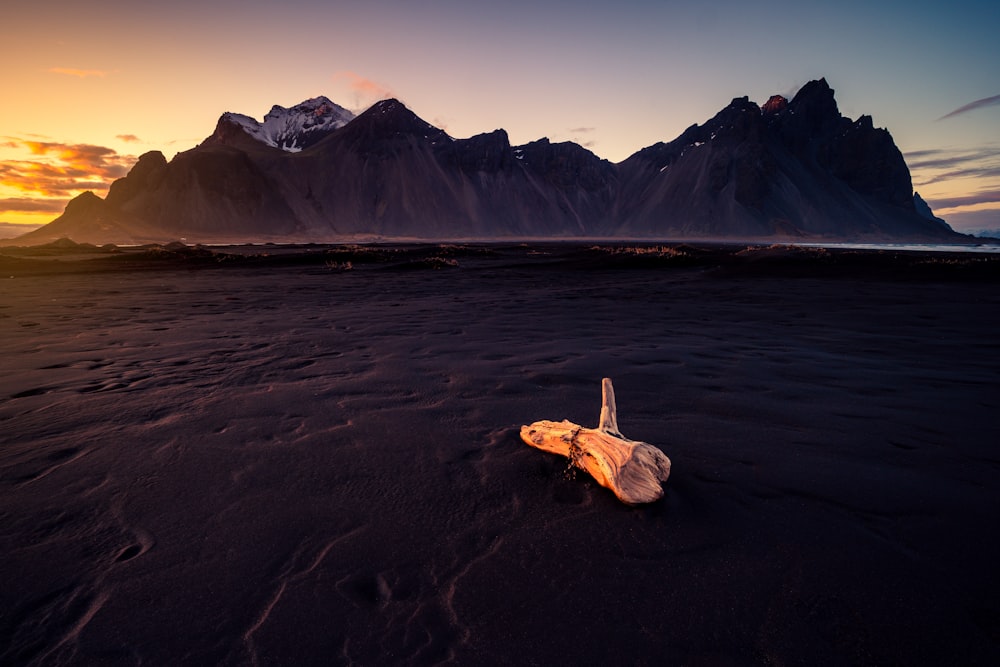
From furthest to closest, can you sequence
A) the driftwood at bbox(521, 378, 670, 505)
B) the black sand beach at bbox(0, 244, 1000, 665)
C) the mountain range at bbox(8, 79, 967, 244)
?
the mountain range at bbox(8, 79, 967, 244) → the driftwood at bbox(521, 378, 670, 505) → the black sand beach at bbox(0, 244, 1000, 665)

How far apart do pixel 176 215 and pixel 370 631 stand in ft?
539

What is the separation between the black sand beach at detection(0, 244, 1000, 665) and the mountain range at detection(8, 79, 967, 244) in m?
139

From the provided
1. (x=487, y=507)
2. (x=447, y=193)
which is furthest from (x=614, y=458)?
(x=447, y=193)

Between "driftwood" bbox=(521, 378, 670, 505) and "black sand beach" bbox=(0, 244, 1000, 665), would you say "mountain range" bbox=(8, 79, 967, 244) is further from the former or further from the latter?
"driftwood" bbox=(521, 378, 670, 505)

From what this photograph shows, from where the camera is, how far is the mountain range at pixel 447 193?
139 metres

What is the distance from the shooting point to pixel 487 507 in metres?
3.29

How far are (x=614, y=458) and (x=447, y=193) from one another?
177m

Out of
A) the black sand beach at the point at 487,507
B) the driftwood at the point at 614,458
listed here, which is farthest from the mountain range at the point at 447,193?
the driftwood at the point at 614,458

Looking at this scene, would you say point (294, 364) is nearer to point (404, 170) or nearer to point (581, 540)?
point (581, 540)

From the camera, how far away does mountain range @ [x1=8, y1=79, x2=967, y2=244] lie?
13875 cm

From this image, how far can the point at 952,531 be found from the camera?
2.93 metres

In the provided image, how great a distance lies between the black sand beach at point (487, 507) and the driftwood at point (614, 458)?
117 mm

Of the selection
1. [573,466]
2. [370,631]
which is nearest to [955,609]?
[573,466]

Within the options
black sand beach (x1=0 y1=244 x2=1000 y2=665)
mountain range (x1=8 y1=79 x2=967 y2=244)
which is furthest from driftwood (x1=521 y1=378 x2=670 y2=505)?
mountain range (x1=8 y1=79 x2=967 y2=244)
